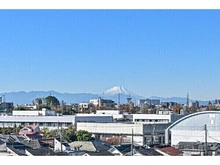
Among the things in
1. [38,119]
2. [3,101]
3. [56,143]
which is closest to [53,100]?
[3,101]

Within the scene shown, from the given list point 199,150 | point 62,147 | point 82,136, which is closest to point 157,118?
point 82,136

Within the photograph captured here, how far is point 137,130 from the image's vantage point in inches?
236

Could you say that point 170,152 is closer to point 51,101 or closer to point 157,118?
point 157,118

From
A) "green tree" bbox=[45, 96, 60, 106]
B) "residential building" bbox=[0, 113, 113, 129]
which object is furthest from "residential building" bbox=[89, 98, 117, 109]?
"residential building" bbox=[0, 113, 113, 129]

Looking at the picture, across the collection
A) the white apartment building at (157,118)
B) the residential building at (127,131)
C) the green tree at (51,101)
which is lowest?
the residential building at (127,131)

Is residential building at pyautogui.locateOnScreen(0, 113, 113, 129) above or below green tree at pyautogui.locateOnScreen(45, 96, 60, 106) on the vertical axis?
below

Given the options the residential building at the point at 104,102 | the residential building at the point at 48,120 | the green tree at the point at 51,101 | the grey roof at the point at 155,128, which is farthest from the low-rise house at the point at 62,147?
the residential building at the point at 104,102

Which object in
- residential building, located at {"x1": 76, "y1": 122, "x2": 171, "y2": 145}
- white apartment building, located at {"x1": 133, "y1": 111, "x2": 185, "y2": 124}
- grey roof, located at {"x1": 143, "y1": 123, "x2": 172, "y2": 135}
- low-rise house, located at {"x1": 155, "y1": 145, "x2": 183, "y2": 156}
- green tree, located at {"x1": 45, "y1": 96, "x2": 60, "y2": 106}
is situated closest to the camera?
low-rise house, located at {"x1": 155, "y1": 145, "x2": 183, "y2": 156}

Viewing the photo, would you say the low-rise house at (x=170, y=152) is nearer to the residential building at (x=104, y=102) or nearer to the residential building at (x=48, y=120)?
the residential building at (x=48, y=120)

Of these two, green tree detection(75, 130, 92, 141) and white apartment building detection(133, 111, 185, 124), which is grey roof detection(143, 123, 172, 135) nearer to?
green tree detection(75, 130, 92, 141)

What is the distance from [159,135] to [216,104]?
5.73 m

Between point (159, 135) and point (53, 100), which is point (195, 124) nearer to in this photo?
point (159, 135)

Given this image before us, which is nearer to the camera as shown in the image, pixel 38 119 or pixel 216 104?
pixel 38 119
